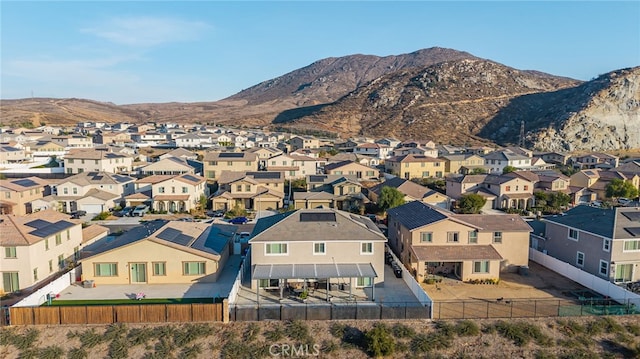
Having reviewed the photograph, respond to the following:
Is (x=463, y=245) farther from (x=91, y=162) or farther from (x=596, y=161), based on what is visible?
(x=596, y=161)

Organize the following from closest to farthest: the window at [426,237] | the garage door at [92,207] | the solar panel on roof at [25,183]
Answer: the window at [426,237] → the garage door at [92,207] → the solar panel on roof at [25,183]

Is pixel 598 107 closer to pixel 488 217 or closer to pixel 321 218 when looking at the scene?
pixel 488 217

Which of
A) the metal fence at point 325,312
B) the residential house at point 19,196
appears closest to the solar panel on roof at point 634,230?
the metal fence at point 325,312

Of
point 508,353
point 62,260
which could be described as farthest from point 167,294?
point 508,353

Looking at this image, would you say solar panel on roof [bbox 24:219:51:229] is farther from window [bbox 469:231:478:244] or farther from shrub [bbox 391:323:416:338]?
window [bbox 469:231:478:244]

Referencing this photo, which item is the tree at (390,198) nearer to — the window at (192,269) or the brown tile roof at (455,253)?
the brown tile roof at (455,253)

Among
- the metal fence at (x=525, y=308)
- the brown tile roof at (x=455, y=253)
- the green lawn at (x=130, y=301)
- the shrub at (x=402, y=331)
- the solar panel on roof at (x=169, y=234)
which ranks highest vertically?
the solar panel on roof at (x=169, y=234)

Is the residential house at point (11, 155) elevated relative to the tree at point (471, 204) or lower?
elevated
